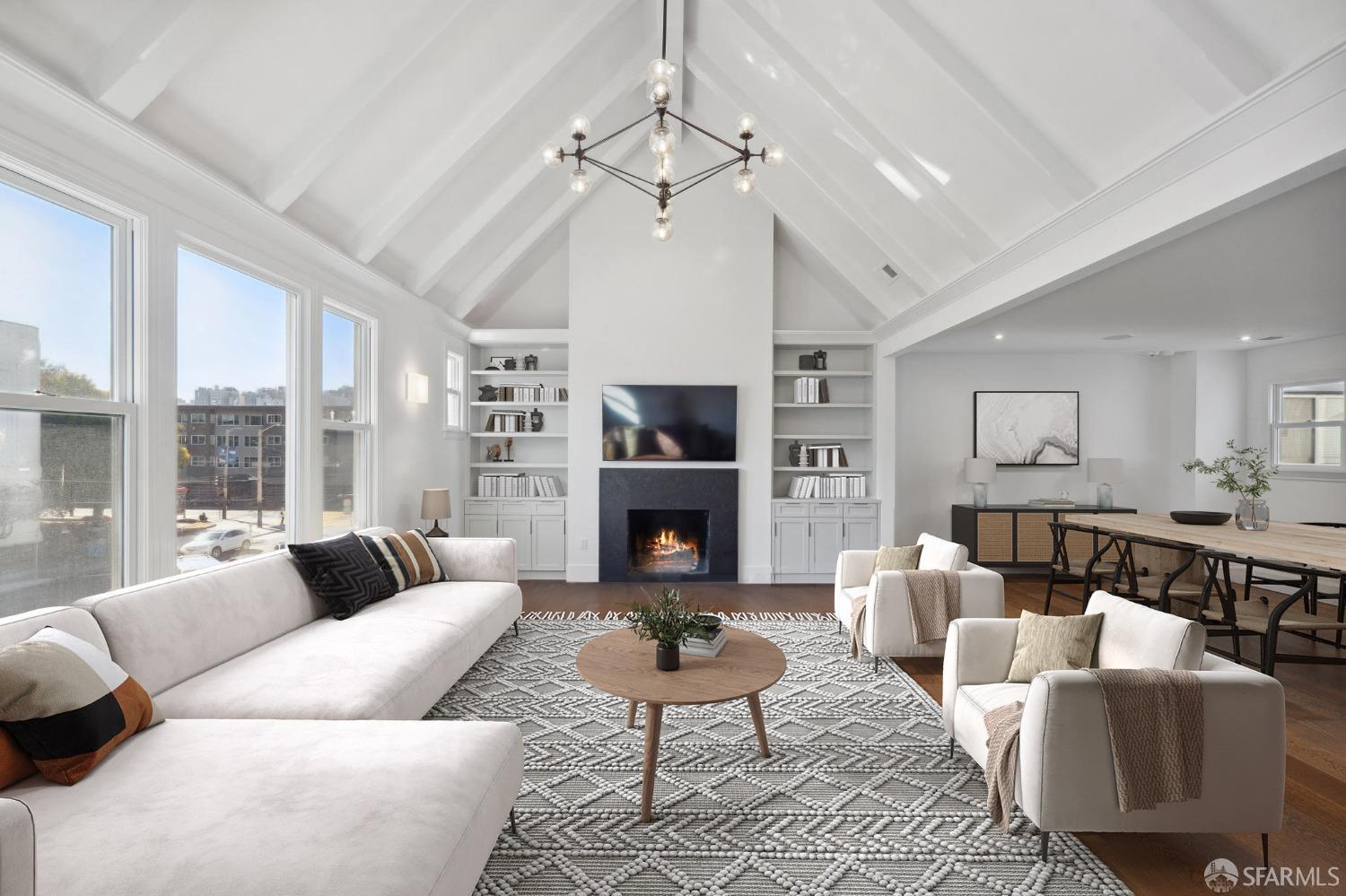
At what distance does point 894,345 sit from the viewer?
5.55 metres

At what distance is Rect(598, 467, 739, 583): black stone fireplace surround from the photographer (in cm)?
580

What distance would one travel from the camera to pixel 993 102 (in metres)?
2.79

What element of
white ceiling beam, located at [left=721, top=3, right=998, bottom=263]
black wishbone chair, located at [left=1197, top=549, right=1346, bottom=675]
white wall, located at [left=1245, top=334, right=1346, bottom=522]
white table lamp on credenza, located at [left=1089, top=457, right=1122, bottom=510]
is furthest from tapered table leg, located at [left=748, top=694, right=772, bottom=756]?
white wall, located at [left=1245, top=334, right=1346, bottom=522]

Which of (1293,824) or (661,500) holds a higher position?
(661,500)

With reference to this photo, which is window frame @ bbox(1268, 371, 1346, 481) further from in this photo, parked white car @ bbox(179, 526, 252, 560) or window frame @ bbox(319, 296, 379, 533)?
parked white car @ bbox(179, 526, 252, 560)

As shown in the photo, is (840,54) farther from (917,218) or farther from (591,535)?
(591,535)

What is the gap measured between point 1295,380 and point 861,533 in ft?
14.2

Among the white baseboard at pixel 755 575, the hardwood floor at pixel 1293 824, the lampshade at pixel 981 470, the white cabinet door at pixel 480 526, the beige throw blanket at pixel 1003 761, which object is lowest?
the hardwood floor at pixel 1293 824

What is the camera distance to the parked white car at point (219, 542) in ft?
9.94

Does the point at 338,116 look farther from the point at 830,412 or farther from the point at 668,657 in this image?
the point at 830,412

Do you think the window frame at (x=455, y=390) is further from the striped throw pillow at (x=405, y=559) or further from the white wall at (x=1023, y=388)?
the white wall at (x=1023, y=388)

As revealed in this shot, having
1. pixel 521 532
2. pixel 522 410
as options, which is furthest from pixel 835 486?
pixel 522 410

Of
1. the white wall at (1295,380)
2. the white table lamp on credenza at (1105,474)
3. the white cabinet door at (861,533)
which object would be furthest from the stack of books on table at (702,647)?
the white wall at (1295,380)

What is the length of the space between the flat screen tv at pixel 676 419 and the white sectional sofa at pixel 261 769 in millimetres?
3110
